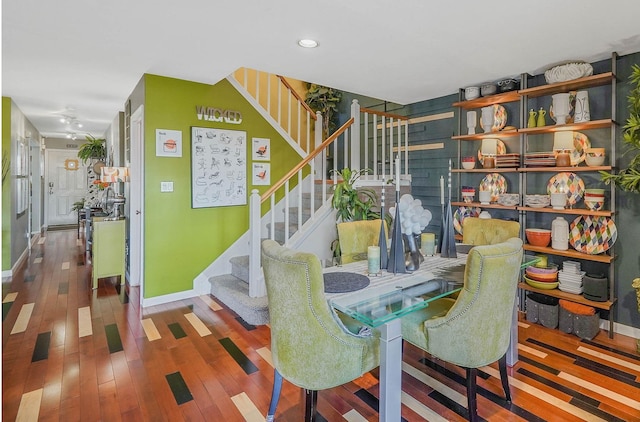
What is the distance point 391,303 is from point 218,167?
2.94m

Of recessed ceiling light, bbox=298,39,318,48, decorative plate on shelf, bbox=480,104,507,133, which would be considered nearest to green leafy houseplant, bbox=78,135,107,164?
recessed ceiling light, bbox=298,39,318,48

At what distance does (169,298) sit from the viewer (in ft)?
13.0

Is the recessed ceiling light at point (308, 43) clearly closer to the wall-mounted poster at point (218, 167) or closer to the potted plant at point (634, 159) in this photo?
the wall-mounted poster at point (218, 167)

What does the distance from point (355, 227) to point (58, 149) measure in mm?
9068

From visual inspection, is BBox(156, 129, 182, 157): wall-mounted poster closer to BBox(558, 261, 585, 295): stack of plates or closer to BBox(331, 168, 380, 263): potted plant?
BBox(331, 168, 380, 263): potted plant

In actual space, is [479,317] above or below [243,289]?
above

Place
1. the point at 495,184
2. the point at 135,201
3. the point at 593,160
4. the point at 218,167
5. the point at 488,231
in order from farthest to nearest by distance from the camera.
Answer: the point at 135,201
the point at 218,167
the point at 495,184
the point at 593,160
the point at 488,231

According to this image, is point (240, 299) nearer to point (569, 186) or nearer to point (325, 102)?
point (569, 186)

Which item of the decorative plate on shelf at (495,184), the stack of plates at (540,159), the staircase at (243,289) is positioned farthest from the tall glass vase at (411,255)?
the decorative plate on shelf at (495,184)

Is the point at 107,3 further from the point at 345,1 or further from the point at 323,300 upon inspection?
the point at 323,300

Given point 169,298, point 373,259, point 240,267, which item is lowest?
point 169,298

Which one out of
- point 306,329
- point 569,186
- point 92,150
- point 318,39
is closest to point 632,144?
point 569,186

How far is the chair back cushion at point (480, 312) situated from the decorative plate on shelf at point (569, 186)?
1.85 meters

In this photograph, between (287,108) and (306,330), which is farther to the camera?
(287,108)
